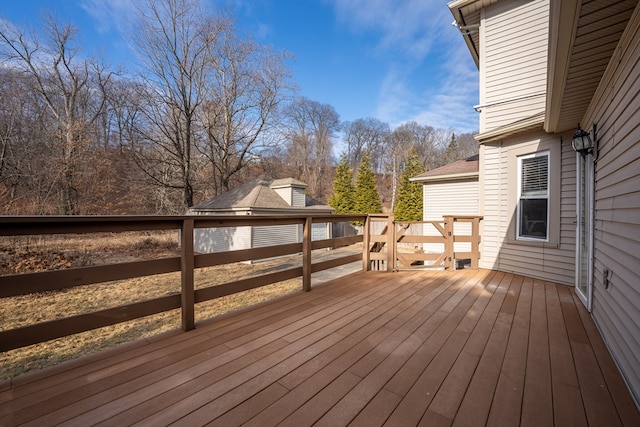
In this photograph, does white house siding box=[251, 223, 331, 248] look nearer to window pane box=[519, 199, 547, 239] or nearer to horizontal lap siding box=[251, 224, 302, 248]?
horizontal lap siding box=[251, 224, 302, 248]

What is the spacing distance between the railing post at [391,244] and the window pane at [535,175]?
89.9 inches

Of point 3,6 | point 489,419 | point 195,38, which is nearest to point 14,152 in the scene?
point 3,6

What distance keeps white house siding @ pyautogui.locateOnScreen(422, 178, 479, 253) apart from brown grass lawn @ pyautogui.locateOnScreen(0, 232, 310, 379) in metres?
→ 4.95

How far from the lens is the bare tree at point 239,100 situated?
14227 millimetres

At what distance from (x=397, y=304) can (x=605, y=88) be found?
9.05 feet

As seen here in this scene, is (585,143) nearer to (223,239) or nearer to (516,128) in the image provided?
(516,128)

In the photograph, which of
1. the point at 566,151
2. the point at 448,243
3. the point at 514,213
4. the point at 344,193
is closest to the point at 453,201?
the point at 514,213

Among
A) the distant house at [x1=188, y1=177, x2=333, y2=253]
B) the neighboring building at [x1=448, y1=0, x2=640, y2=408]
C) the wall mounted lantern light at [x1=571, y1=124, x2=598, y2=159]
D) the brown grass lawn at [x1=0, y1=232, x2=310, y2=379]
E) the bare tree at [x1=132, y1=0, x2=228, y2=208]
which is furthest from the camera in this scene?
the bare tree at [x1=132, y1=0, x2=228, y2=208]

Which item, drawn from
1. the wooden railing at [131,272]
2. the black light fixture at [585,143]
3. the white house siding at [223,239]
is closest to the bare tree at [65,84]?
the white house siding at [223,239]

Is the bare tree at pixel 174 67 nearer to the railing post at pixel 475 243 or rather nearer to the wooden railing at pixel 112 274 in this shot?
the wooden railing at pixel 112 274

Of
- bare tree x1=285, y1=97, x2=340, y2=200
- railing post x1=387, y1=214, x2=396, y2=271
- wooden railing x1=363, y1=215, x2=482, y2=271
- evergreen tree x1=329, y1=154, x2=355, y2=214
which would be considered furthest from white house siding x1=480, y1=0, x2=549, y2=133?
bare tree x1=285, y1=97, x2=340, y2=200

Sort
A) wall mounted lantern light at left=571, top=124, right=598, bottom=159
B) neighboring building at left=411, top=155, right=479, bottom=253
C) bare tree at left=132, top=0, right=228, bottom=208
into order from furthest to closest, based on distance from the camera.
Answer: bare tree at left=132, top=0, right=228, bottom=208 < neighboring building at left=411, top=155, right=479, bottom=253 < wall mounted lantern light at left=571, top=124, right=598, bottom=159

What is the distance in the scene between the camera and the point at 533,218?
4.64 m

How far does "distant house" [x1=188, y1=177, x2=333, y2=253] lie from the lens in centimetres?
1169
